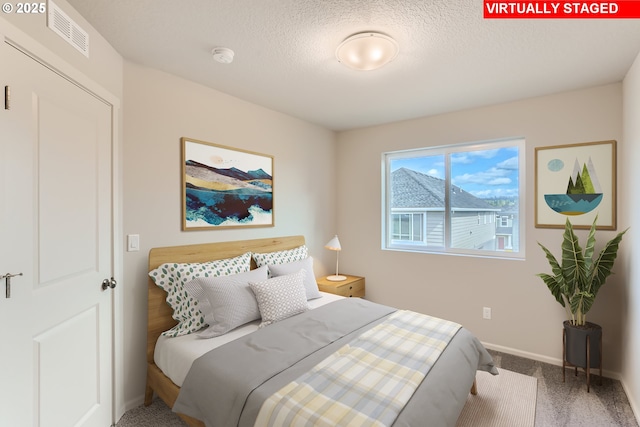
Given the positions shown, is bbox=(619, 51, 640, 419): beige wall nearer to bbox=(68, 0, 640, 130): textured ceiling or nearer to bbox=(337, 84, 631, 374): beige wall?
bbox=(337, 84, 631, 374): beige wall

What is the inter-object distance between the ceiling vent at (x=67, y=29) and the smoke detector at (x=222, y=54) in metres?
0.70

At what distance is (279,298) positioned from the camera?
2.29 meters

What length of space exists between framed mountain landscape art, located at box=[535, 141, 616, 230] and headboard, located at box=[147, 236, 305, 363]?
2.84 meters

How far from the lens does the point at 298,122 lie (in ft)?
11.8

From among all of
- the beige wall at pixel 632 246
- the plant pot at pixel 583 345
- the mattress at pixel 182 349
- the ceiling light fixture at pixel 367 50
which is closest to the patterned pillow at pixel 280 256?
the mattress at pixel 182 349

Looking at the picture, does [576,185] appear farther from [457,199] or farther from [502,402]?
[502,402]

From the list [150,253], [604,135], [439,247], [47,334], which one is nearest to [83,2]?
[150,253]

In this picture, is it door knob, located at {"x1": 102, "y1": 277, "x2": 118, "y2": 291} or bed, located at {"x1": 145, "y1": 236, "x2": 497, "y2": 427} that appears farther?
door knob, located at {"x1": 102, "y1": 277, "x2": 118, "y2": 291}

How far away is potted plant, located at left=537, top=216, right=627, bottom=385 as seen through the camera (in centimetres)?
235

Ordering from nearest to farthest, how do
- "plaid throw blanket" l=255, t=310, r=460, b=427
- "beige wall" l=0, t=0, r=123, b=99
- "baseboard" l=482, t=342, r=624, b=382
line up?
"plaid throw blanket" l=255, t=310, r=460, b=427 → "beige wall" l=0, t=0, r=123, b=99 → "baseboard" l=482, t=342, r=624, b=382

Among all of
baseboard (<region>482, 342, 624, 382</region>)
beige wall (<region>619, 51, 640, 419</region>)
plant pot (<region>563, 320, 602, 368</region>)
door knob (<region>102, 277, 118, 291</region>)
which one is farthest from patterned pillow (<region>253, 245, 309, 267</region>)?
beige wall (<region>619, 51, 640, 419</region>)

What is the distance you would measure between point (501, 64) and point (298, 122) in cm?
211

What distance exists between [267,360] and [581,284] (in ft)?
8.16

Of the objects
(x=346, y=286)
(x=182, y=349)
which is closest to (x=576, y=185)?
(x=346, y=286)
